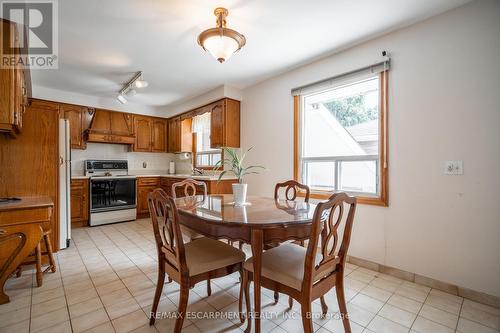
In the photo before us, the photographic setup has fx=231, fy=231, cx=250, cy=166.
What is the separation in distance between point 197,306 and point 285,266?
91 centimetres

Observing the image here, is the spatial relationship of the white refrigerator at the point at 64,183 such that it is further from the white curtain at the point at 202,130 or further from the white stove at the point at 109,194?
the white curtain at the point at 202,130

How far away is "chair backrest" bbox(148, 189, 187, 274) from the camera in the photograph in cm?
136

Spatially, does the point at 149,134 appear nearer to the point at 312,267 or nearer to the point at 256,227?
the point at 256,227

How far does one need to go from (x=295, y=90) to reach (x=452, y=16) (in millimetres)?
1662

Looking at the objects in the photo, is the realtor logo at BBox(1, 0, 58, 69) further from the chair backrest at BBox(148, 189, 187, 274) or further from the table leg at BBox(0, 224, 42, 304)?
the chair backrest at BBox(148, 189, 187, 274)

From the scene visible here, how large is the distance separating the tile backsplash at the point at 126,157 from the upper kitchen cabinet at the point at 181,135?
0.40 metres

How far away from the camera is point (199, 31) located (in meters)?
2.37

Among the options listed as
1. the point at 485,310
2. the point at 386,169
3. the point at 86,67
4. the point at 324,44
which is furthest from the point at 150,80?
the point at 485,310

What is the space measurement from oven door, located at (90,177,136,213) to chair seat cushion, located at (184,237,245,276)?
10.9ft

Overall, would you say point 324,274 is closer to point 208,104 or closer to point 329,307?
point 329,307

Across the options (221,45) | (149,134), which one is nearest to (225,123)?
(221,45)

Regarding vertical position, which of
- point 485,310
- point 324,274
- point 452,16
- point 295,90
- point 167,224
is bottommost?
point 485,310

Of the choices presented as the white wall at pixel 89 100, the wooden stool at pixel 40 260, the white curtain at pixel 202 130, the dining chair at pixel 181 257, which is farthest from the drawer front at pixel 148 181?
the dining chair at pixel 181 257

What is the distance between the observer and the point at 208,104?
4348 millimetres
